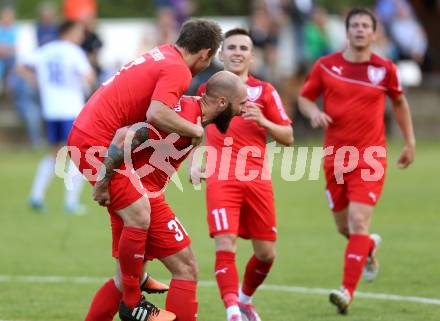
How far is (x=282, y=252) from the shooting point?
42.4 feet

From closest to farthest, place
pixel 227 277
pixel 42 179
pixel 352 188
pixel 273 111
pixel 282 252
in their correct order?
pixel 227 277, pixel 273 111, pixel 352 188, pixel 282 252, pixel 42 179

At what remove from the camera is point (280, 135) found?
923 cm

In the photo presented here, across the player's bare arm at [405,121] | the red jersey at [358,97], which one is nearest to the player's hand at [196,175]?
the red jersey at [358,97]

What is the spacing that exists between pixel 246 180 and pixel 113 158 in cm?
188

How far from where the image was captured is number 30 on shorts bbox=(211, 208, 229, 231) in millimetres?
9117

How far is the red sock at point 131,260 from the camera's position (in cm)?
782

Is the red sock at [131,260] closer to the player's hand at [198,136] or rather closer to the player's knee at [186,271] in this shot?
the player's knee at [186,271]

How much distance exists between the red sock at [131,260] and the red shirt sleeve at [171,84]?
94cm

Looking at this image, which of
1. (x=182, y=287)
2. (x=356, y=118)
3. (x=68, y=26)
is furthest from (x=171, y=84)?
(x=68, y=26)

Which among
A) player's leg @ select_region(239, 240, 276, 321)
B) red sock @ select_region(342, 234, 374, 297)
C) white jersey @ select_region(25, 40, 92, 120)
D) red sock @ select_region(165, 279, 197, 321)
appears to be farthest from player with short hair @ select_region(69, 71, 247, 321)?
white jersey @ select_region(25, 40, 92, 120)

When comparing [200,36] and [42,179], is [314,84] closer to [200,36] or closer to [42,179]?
[200,36]

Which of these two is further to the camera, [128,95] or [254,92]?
[254,92]

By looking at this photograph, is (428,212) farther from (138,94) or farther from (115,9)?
(115,9)

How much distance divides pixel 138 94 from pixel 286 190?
11757 millimetres
